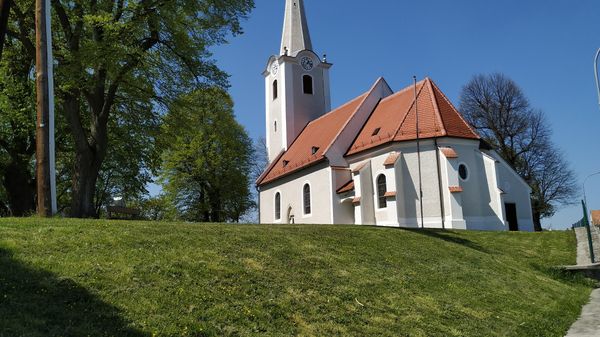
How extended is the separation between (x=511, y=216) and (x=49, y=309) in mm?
29120

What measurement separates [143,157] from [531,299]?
63.9ft

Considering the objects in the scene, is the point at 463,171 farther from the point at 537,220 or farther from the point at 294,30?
the point at 294,30

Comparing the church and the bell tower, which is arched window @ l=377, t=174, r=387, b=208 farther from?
the bell tower

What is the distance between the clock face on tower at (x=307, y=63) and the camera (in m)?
42.2

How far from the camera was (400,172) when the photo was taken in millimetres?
27922

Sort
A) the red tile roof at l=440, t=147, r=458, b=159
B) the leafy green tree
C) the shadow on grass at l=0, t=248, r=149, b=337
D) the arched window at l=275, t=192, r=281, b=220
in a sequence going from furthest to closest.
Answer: the leafy green tree
the arched window at l=275, t=192, r=281, b=220
the red tile roof at l=440, t=147, r=458, b=159
the shadow on grass at l=0, t=248, r=149, b=337

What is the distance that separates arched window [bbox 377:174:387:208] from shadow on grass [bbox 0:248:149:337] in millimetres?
23619

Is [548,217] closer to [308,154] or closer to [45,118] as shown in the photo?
[308,154]

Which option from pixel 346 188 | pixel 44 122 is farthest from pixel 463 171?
pixel 44 122

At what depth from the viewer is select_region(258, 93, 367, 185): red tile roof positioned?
109ft

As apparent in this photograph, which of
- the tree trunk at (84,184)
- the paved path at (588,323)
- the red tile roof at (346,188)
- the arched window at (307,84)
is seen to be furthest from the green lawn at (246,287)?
the arched window at (307,84)

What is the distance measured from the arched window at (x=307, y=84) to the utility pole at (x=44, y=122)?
30970mm

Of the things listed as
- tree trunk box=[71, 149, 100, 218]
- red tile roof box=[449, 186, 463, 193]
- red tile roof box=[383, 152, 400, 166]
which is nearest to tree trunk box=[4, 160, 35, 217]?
tree trunk box=[71, 149, 100, 218]

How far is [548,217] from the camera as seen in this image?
43.0 meters
